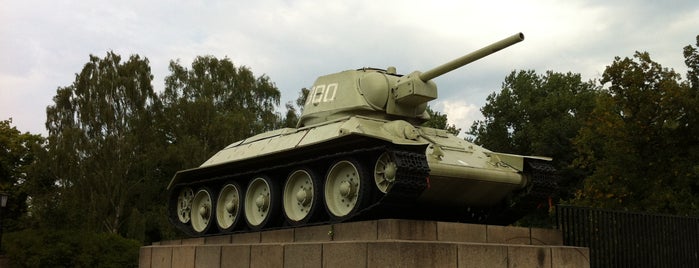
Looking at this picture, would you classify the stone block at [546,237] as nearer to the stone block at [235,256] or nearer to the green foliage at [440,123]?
the stone block at [235,256]

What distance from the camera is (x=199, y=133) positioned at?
3731 cm

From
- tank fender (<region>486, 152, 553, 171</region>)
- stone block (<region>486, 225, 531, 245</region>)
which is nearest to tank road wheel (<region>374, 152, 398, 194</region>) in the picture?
stone block (<region>486, 225, 531, 245</region>)

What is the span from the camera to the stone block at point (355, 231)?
1033 cm

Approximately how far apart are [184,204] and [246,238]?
3704mm

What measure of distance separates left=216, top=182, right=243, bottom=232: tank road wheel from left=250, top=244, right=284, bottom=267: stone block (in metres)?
2.21

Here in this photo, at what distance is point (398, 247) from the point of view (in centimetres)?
923

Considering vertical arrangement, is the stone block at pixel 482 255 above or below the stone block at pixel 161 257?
above

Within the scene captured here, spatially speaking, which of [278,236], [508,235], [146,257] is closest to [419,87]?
[508,235]

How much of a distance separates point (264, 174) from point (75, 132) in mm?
22105

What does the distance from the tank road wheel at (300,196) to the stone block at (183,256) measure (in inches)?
86.5

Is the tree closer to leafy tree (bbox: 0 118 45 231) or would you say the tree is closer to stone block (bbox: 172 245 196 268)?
leafy tree (bbox: 0 118 45 231)

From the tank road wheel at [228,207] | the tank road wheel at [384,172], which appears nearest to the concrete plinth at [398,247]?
the tank road wheel at [384,172]

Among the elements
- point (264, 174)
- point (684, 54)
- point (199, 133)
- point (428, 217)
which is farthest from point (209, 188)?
point (199, 133)

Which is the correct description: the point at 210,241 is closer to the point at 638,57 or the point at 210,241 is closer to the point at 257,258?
the point at 257,258
